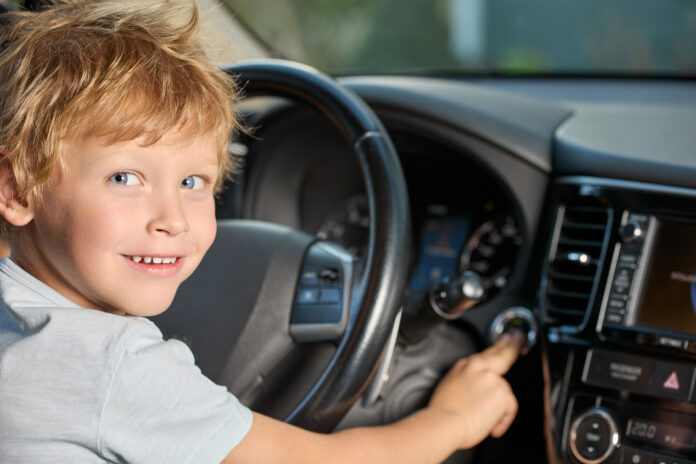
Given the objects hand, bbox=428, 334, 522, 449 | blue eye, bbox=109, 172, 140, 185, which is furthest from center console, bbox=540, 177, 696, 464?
blue eye, bbox=109, 172, 140, 185

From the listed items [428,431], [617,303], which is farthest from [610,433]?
[428,431]

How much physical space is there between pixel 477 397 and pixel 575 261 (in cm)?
29

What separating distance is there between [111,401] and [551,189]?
883 mm

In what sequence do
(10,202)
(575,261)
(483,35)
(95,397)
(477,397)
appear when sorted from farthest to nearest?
(483,35) < (575,261) < (477,397) < (10,202) < (95,397)

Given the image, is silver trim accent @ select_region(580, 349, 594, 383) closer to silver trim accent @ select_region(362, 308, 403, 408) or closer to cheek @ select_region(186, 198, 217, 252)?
silver trim accent @ select_region(362, 308, 403, 408)

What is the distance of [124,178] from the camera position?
30.9 inches

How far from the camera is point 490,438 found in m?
1.33

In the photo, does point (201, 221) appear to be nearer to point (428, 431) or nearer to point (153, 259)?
point (153, 259)

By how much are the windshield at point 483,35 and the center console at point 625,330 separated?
0.73m

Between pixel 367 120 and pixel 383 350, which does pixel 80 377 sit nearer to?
pixel 383 350

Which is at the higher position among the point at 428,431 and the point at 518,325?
the point at 518,325

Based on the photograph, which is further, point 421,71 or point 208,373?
point 421,71

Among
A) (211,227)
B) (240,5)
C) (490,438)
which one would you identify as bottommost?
(490,438)

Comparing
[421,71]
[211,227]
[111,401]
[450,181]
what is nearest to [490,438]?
[450,181]
